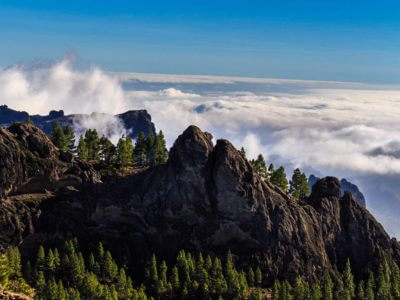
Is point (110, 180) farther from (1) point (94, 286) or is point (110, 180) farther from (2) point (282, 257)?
(2) point (282, 257)

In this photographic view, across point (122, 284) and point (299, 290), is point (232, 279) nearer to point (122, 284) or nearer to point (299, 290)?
point (299, 290)

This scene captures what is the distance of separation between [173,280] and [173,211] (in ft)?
80.0

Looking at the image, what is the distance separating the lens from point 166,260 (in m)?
157

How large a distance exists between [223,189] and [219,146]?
46.9 feet

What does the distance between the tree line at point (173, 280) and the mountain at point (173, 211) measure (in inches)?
214

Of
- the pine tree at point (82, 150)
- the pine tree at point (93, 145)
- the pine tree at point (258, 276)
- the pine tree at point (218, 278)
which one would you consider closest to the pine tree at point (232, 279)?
the pine tree at point (218, 278)

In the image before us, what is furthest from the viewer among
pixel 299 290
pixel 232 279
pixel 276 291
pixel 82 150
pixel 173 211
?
pixel 82 150

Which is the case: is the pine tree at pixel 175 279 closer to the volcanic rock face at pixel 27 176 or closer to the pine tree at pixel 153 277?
the pine tree at pixel 153 277

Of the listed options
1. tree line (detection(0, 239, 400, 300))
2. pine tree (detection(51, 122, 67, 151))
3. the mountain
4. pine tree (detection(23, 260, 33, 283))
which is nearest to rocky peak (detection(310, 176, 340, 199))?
the mountain

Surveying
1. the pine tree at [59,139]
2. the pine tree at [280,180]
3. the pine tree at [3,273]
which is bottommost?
the pine tree at [3,273]

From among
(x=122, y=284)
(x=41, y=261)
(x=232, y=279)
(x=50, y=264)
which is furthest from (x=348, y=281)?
(x=41, y=261)

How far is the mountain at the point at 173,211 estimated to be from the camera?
158 metres

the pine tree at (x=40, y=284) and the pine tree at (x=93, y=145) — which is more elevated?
the pine tree at (x=93, y=145)

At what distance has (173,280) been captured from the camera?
14325 centimetres
